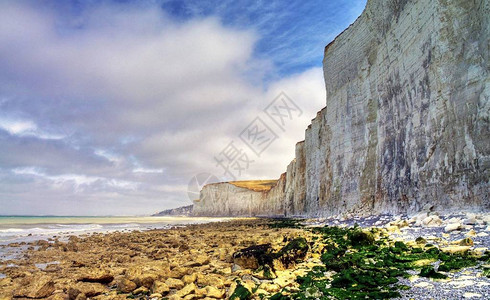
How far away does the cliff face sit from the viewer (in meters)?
8.96

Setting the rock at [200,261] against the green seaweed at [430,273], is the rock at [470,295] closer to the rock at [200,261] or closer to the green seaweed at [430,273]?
the green seaweed at [430,273]

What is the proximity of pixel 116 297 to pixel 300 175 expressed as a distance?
34357mm

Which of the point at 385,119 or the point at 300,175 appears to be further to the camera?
the point at 300,175

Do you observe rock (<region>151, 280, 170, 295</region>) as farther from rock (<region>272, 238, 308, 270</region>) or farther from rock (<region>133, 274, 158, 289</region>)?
rock (<region>272, 238, 308, 270</region>)

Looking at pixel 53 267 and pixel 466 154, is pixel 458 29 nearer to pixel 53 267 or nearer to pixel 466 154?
pixel 466 154

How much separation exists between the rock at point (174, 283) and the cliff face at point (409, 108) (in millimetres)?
8779

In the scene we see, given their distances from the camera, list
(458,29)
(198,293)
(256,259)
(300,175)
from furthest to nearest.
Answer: (300,175) < (458,29) < (256,259) < (198,293)

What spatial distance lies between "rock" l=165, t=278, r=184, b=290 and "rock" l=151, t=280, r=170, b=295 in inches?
3.2

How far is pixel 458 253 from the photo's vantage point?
513cm

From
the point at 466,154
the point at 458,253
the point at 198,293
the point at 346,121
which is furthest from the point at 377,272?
the point at 346,121

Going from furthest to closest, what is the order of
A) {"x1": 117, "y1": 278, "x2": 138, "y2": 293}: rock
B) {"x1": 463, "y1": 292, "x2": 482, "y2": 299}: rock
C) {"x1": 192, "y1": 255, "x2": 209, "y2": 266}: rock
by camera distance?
{"x1": 192, "y1": 255, "x2": 209, "y2": 266}: rock
{"x1": 117, "y1": 278, "x2": 138, "y2": 293}: rock
{"x1": 463, "y1": 292, "x2": 482, "y2": 299}: rock

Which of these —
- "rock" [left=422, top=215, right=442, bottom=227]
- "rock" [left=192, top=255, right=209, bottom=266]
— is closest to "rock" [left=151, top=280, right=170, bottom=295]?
"rock" [left=192, top=255, right=209, bottom=266]

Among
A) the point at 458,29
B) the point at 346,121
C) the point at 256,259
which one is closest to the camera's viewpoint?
the point at 256,259

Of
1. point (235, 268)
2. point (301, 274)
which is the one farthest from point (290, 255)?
point (235, 268)
